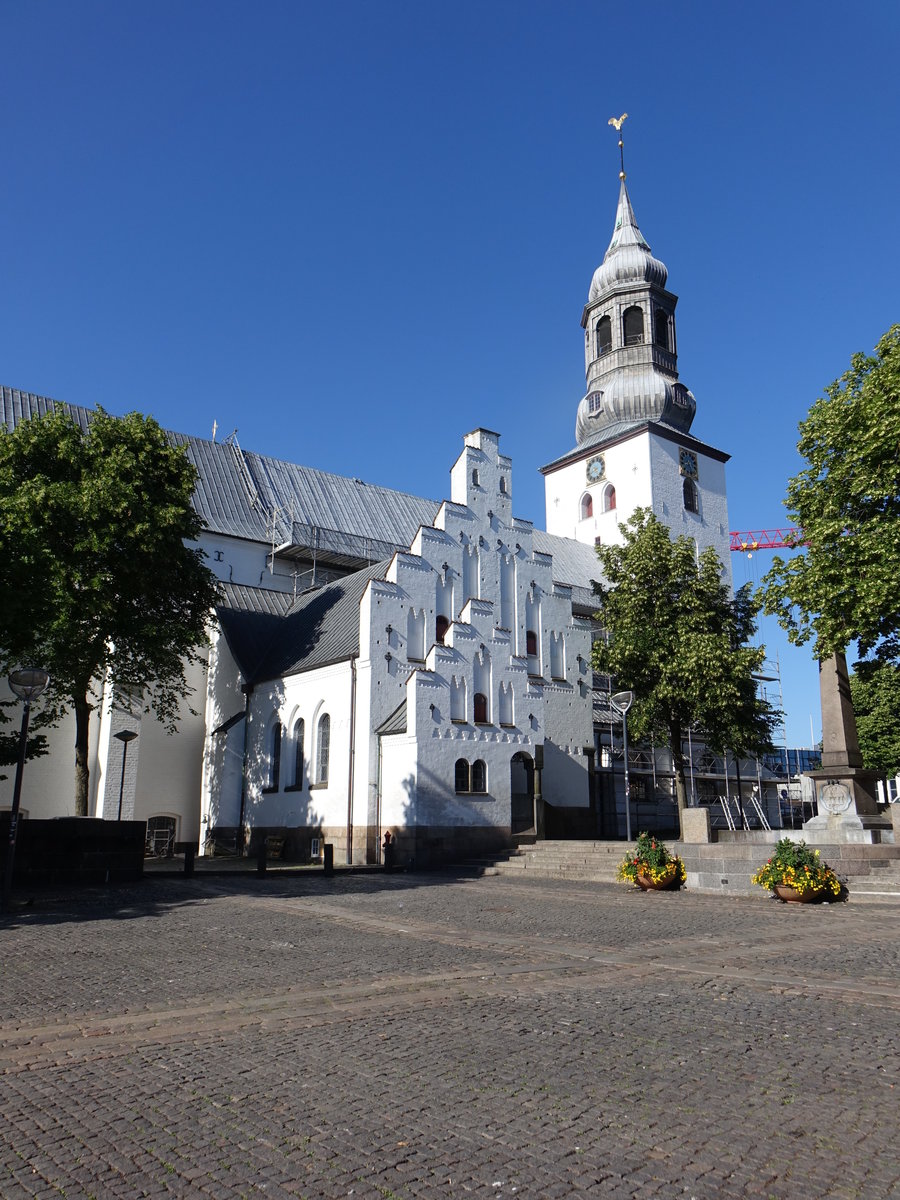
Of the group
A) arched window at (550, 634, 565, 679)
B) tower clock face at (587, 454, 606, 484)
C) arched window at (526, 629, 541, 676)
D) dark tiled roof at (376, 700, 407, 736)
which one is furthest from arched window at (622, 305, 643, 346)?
dark tiled roof at (376, 700, 407, 736)

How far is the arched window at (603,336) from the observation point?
6200cm

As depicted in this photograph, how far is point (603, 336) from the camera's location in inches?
2462

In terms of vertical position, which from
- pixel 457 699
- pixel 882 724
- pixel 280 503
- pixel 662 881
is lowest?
pixel 662 881

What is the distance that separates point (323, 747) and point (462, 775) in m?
5.47

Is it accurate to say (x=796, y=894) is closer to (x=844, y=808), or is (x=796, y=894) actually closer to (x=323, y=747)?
(x=844, y=808)

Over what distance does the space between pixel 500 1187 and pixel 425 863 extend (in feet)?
83.3

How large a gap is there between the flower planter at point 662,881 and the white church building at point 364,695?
388 inches

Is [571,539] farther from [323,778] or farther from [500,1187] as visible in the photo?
[500,1187]

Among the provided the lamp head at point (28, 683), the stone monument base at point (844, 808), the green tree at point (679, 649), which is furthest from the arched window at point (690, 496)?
the lamp head at point (28, 683)

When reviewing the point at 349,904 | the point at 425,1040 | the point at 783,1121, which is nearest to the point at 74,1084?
the point at 425,1040

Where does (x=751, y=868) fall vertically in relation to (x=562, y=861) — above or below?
above

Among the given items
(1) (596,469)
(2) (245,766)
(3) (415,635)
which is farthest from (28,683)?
(1) (596,469)

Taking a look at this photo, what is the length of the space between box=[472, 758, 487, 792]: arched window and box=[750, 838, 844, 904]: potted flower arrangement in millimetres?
13729

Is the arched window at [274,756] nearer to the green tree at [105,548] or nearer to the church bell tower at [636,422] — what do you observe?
the green tree at [105,548]
